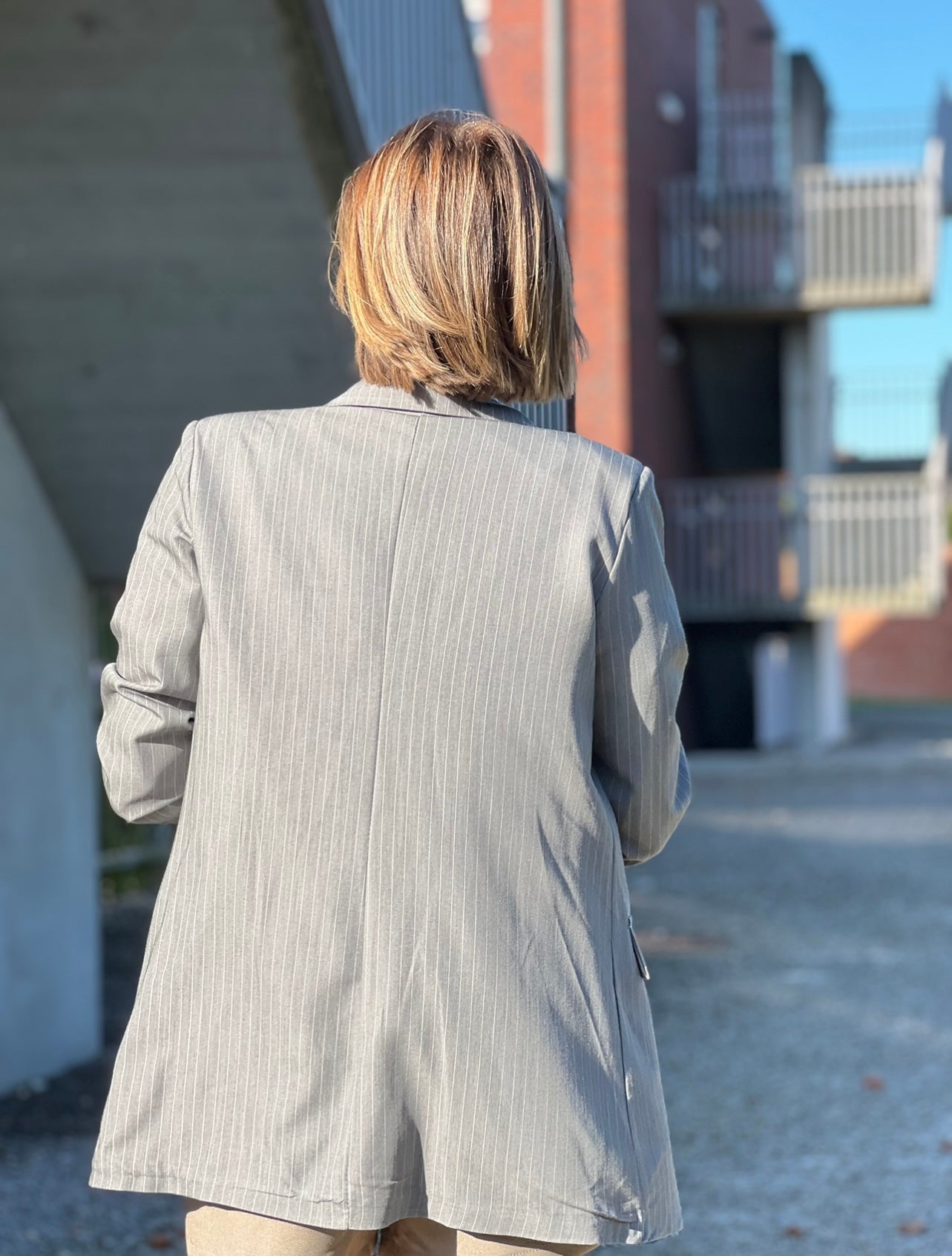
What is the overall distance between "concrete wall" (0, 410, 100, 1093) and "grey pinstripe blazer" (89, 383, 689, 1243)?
3.68 m

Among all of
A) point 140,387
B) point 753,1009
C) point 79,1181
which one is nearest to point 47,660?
point 140,387

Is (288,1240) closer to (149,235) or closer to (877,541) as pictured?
(149,235)

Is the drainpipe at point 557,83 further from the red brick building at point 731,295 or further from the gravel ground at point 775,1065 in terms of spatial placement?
the red brick building at point 731,295

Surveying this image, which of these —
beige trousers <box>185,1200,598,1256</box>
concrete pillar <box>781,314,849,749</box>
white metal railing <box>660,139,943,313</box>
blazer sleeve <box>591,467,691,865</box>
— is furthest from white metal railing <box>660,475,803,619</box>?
beige trousers <box>185,1200,598,1256</box>

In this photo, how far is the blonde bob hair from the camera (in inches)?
61.6

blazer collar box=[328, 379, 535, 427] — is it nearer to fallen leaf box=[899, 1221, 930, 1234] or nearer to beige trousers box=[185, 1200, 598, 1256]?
beige trousers box=[185, 1200, 598, 1256]

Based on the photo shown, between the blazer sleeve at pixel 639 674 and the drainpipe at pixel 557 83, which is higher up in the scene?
the drainpipe at pixel 557 83

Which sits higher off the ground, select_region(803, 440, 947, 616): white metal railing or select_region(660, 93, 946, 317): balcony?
select_region(660, 93, 946, 317): balcony

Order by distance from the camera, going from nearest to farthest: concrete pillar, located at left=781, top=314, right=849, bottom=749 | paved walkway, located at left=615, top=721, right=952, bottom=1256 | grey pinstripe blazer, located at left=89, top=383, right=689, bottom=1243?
1. grey pinstripe blazer, located at left=89, top=383, right=689, bottom=1243
2. paved walkway, located at left=615, top=721, right=952, bottom=1256
3. concrete pillar, located at left=781, top=314, right=849, bottom=749

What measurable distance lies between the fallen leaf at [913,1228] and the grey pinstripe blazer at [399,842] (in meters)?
2.86

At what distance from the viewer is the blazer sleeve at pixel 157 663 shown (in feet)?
5.21

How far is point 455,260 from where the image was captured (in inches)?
61.4

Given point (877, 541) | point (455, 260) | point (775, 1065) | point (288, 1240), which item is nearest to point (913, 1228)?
point (775, 1065)

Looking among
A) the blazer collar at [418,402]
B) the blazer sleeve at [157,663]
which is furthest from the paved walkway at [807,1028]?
the blazer collar at [418,402]
